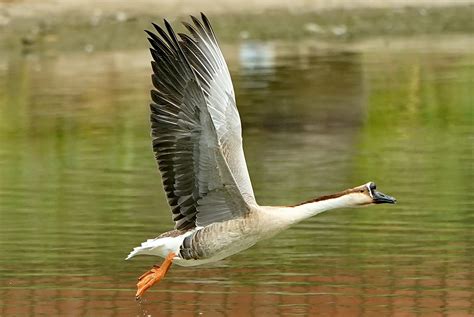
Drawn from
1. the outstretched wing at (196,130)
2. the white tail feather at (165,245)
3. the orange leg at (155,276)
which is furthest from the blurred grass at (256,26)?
the orange leg at (155,276)

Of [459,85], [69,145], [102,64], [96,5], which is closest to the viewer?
[69,145]

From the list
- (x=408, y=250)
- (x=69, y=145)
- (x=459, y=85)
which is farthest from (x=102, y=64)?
(x=408, y=250)

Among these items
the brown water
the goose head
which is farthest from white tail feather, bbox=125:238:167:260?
the goose head

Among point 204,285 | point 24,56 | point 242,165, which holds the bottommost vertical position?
point 204,285

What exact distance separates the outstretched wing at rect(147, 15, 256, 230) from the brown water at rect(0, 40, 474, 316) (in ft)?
2.44

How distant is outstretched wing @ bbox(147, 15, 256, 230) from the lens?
7984 mm

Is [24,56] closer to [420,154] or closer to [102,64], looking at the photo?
[102,64]

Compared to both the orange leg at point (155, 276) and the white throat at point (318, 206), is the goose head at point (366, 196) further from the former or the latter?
the orange leg at point (155, 276)

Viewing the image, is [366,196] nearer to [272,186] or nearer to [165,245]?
[165,245]

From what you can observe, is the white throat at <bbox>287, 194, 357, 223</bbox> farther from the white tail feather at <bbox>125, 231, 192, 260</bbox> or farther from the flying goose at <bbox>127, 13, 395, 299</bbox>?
the white tail feather at <bbox>125, 231, 192, 260</bbox>

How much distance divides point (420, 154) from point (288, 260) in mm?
4699

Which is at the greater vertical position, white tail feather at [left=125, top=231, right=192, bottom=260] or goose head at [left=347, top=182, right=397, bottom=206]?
goose head at [left=347, top=182, right=397, bottom=206]

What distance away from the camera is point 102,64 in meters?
22.6

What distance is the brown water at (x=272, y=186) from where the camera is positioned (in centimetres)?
912
